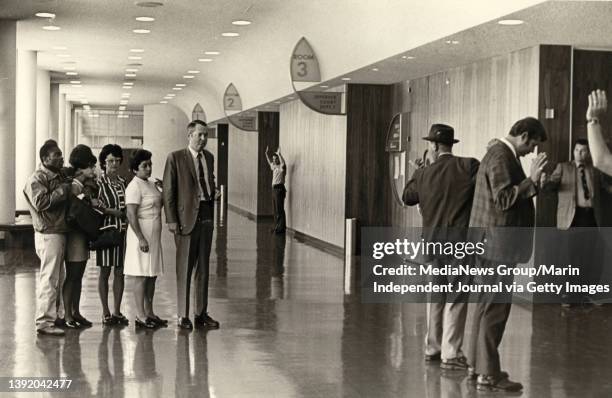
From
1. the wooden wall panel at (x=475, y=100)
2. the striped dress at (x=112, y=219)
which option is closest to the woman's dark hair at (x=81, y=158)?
the striped dress at (x=112, y=219)

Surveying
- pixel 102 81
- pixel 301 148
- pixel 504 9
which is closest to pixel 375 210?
pixel 301 148

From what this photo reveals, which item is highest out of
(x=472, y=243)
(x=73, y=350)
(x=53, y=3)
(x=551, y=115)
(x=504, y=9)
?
(x=53, y=3)

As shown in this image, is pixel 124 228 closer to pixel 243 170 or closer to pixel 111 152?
pixel 111 152

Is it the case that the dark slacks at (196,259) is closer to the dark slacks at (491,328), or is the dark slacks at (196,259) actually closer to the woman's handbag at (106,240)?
the woman's handbag at (106,240)

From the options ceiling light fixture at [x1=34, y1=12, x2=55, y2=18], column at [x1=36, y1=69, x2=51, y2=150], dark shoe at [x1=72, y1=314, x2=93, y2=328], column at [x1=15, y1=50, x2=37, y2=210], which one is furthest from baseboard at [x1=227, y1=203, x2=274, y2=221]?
dark shoe at [x1=72, y1=314, x2=93, y2=328]

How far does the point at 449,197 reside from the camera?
7277 mm

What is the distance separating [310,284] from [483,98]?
3.19m

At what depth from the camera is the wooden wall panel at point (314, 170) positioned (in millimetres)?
17516

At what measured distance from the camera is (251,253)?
16.2 metres

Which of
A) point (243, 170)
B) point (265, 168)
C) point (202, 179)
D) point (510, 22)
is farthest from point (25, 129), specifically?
point (510, 22)

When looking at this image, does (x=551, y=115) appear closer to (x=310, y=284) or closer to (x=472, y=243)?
(x=310, y=284)

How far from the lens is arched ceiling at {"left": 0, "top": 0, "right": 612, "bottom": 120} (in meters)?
9.88

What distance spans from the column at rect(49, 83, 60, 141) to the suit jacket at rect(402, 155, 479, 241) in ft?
78.2

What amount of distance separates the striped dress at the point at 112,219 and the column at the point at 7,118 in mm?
7602
